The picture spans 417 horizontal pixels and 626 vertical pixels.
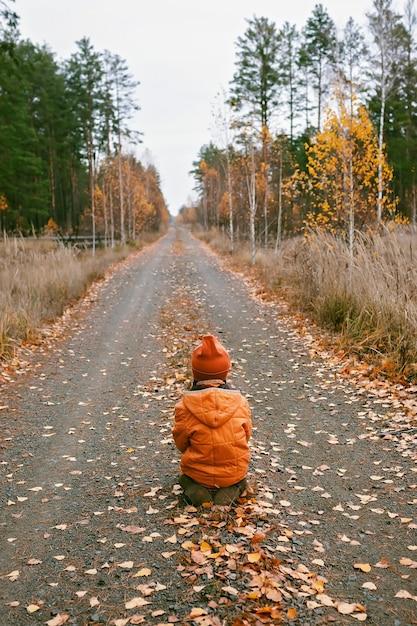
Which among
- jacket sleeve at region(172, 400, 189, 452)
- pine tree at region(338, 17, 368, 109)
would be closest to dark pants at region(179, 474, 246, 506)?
jacket sleeve at region(172, 400, 189, 452)

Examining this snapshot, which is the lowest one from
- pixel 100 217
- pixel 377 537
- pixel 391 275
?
pixel 377 537

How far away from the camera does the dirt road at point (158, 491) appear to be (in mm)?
3068

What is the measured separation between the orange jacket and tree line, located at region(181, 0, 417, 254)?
9.63 m

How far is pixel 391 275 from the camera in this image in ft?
28.5

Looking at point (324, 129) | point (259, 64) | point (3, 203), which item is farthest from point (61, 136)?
point (324, 129)

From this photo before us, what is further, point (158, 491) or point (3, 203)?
point (3, 203)

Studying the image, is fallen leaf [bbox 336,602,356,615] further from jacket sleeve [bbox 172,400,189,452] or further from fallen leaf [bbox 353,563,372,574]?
jacket sleeve [bbox 172,400,189,452]

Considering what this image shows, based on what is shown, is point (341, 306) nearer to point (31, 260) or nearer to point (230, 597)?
point (230, 597)

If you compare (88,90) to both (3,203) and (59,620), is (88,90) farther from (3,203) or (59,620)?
(59,620)

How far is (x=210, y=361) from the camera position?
386 cm

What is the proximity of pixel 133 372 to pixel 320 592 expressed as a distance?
551 cm

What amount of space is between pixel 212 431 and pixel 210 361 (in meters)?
0.51

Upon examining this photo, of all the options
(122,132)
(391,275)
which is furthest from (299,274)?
(122,132)

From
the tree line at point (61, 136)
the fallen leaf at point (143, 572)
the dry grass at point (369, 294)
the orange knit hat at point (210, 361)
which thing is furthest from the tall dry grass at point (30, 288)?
the tree line at point (61, 136)
